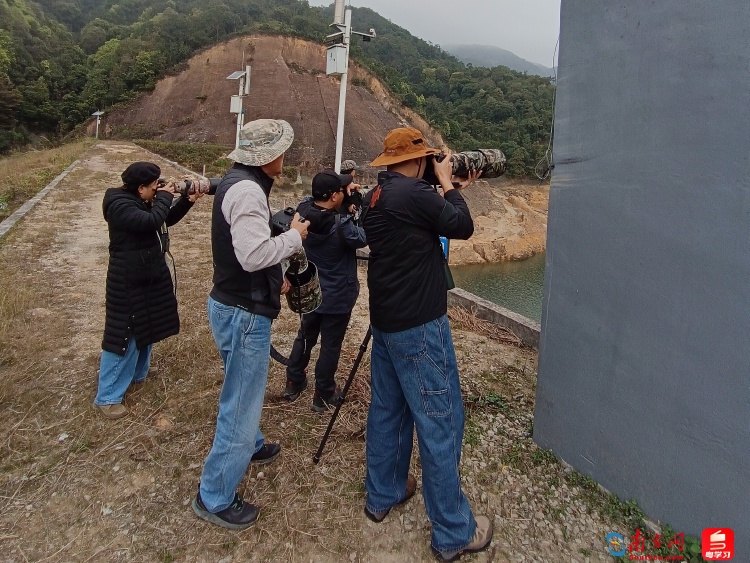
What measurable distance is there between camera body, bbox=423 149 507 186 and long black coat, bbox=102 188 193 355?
1.62m

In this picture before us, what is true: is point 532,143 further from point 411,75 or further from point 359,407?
point 359,407

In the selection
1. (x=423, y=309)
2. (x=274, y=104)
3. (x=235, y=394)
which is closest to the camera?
(x=423, y=309)

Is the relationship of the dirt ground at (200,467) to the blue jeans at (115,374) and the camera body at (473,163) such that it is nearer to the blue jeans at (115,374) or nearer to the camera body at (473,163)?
the blue jeans at (115,374)

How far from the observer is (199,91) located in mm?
35375

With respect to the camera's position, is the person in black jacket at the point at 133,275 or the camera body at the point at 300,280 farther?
the person in black jacket at the point at 133,275

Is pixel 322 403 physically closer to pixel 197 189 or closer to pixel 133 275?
pixel 133 275

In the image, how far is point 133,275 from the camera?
274 centimetres

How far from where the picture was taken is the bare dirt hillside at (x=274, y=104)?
32188 millimetres

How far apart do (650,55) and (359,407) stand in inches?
94.1

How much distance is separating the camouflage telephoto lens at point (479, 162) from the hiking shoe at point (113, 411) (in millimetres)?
2412

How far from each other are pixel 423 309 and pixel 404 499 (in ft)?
3.30

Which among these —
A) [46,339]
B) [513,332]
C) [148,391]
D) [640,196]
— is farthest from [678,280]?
[46,339]

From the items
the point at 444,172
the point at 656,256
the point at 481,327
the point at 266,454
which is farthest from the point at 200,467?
the point at 481,327

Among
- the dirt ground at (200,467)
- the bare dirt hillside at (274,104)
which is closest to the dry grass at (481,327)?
the dirt ground at (200,467)
